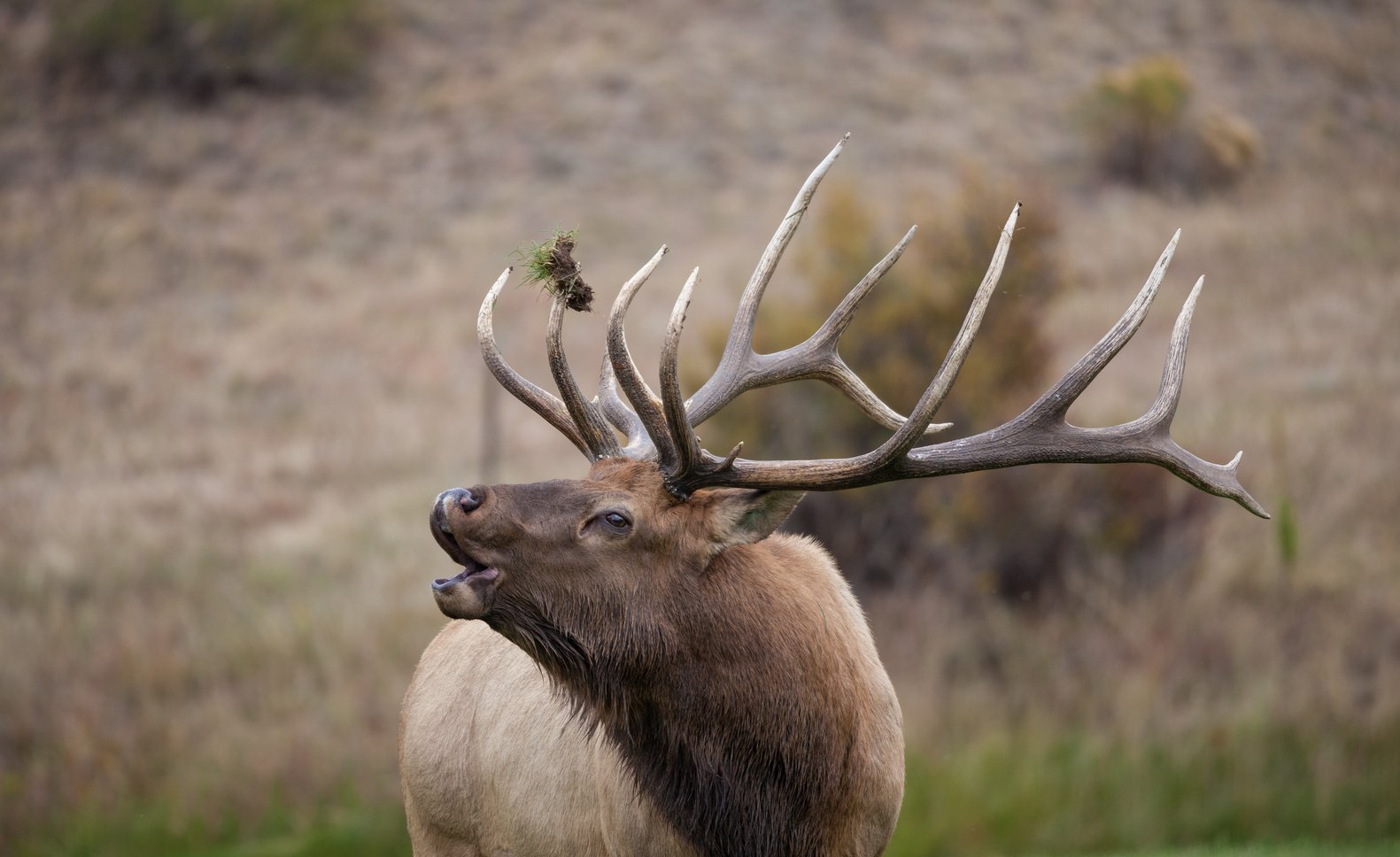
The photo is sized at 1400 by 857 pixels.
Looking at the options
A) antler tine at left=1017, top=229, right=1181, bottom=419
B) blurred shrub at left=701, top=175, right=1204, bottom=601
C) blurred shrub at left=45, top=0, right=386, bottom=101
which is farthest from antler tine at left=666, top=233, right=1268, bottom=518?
blurred shrub at left=45, top=0, right=386, bottom=101

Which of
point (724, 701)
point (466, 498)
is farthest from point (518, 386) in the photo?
point (724, 701)

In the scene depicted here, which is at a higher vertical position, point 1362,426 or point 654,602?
point 654,602

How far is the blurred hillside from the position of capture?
10.8 meters

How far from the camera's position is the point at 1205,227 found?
23000 millimetres

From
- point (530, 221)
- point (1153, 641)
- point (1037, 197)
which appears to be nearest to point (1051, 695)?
point (1153, 641)

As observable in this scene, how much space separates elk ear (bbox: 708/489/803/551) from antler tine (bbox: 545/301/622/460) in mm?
437

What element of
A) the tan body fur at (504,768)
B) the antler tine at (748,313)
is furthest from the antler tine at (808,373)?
the tan body fur at (504,768)

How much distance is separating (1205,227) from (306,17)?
22395 mm

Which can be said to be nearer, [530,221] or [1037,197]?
[1037,197]

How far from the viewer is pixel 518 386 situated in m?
4.59

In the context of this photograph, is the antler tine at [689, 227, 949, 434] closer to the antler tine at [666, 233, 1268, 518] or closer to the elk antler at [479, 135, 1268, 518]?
the elk antler at [479, 135, 1268, 518]

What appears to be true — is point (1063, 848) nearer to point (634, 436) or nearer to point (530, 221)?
point (634, 436)

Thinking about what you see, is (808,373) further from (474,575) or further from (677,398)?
(474,575)

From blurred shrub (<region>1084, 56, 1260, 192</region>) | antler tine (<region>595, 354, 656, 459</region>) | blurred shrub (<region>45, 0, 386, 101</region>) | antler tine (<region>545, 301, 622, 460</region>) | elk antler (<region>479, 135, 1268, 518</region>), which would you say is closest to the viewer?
elk antler (<region>479, 135, 1268, 518</region>)
